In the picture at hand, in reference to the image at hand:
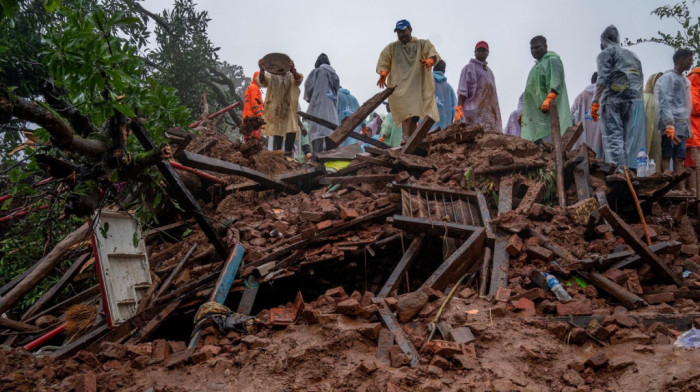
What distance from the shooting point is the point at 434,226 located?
487 cm

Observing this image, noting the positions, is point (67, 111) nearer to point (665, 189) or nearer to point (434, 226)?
point (434, 226)

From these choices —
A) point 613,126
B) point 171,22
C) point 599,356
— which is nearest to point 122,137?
point 599,356

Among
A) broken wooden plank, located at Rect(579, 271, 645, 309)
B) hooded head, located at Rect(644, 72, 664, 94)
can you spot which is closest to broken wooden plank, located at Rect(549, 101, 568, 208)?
broken wooden plank, located at Rect(579, 271, 645, 309)

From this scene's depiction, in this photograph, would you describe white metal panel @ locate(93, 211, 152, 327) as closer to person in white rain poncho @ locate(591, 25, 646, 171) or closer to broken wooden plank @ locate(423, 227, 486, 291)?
broken wooden plank @ locate(423, 227, 486, 291)

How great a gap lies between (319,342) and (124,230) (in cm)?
297

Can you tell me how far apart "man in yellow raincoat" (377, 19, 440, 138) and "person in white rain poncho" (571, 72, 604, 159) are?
141 inches

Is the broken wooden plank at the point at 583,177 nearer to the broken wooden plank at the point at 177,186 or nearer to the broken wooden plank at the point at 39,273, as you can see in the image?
the broken wooden plank at the point at 177,186

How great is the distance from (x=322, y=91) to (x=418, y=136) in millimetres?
3640

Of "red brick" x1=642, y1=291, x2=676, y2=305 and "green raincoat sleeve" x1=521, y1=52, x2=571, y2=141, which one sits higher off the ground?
"green raincoat sleeve" x1=521, y1=52, x2=571, y2=141

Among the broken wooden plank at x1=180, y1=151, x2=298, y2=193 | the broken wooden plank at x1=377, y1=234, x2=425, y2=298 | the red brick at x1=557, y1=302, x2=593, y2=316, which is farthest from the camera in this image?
the broken wooden plank at x1=180, y1=151, x2=298, y2=193

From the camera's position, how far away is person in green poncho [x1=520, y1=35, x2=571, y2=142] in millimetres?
7582

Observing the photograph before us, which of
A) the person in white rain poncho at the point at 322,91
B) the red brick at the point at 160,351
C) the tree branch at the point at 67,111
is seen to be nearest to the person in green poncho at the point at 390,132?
the person in white rain poncho at the point at 322,91

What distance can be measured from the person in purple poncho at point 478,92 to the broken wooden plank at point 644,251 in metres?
5.04

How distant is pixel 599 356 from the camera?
107 inches
